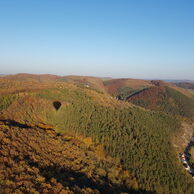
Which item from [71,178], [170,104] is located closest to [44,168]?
[71,178]

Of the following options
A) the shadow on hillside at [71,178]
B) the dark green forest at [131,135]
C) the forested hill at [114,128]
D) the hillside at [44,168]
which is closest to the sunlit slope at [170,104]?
the dark green forest at [131,135]

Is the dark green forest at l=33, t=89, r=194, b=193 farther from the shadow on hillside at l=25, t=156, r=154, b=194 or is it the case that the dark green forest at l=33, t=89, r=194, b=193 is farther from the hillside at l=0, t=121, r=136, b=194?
the shadow on hillside at l=25, t=156, r=154, b=194

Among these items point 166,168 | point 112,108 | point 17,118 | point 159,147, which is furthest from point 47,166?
point 112,108

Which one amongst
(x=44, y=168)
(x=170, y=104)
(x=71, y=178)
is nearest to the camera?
(x=71, y=178)

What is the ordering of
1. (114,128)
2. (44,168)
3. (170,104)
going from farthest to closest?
(170,104) < (114,128) < (44,168)

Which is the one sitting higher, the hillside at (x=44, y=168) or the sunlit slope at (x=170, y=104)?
the hillside at (x=44, y=168)

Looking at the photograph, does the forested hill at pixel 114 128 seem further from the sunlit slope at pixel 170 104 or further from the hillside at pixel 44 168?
the sunlit slope at pixel 170 104

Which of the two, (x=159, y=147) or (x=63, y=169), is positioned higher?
(x=63, y=169)

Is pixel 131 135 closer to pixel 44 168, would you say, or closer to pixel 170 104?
pixel 44 168

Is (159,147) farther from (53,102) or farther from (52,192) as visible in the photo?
(52,192)
